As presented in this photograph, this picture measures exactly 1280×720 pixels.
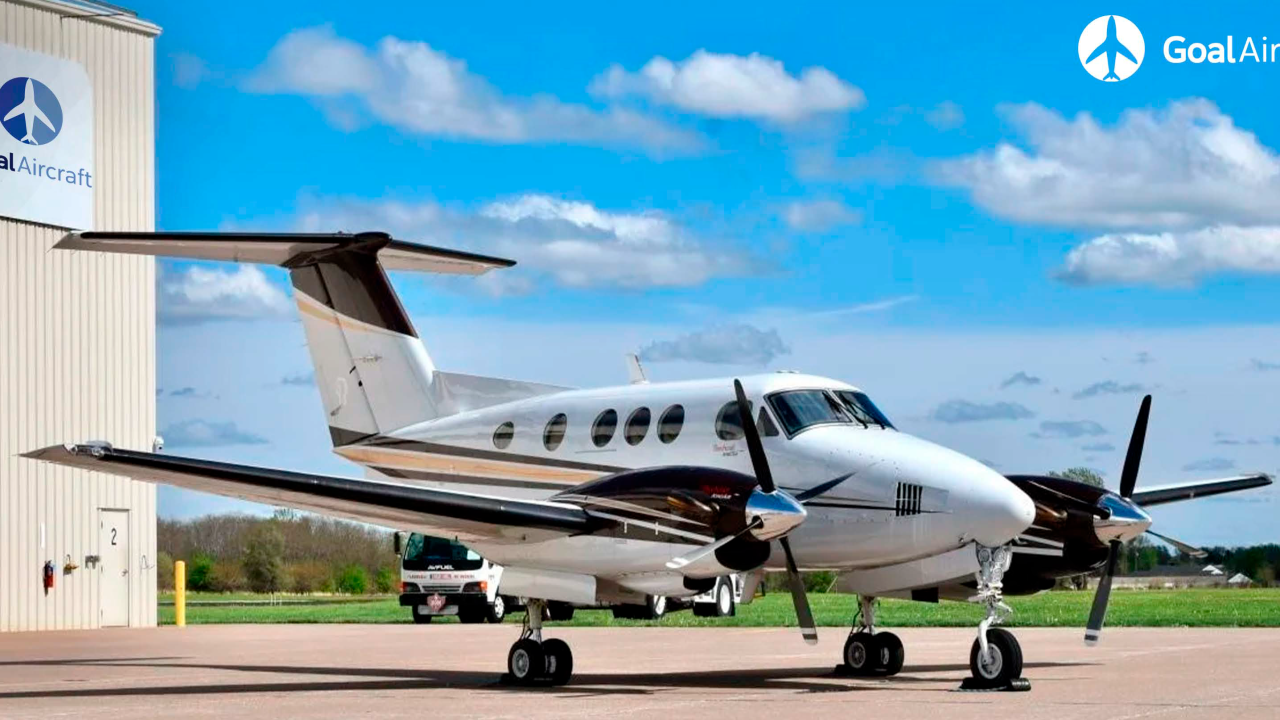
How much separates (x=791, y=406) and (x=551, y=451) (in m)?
2.98

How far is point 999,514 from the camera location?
15039mm

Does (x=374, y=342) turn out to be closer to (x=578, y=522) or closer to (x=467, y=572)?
(x=578, y=522)

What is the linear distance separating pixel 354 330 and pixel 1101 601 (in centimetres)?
987

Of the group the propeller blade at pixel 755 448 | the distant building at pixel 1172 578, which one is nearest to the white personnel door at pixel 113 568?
the propeller blade at pixel 755 448

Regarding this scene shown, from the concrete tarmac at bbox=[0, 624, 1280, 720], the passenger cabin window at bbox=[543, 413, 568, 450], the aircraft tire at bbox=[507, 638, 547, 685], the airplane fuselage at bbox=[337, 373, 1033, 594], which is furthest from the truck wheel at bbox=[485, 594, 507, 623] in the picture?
the aircraft tire at bbox=[507, 638, 547, 685]

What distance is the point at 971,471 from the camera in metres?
15.5

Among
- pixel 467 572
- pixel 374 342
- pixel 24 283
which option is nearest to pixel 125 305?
pixel 24 283

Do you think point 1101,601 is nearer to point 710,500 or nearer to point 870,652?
point 870,652

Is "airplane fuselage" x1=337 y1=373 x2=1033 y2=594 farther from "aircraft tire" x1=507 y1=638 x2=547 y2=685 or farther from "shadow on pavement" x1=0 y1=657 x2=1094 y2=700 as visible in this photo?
"shadow on pavement" x1=0 y1=657 x2=1094 y2=700

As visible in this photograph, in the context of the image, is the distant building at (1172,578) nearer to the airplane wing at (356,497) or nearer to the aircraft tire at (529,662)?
the aircraft tire at (529,662)

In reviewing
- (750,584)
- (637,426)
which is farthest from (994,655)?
(637,426)

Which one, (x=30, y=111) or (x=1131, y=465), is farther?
(x=30, y=111)

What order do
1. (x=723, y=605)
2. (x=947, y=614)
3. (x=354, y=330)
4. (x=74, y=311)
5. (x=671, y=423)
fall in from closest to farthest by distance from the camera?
(x=671, y=423) < (x=354, y=330) < (x=74, y=311) < (x=947, y=614) < (x=723, y=605)

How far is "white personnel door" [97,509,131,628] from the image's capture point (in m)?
34.4
